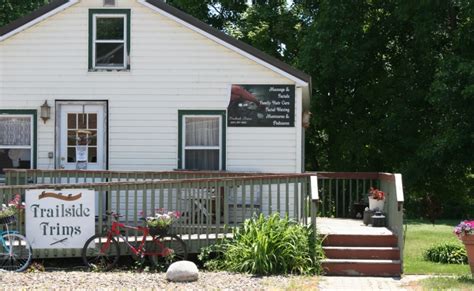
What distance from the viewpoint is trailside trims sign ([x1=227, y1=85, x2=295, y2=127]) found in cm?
1552

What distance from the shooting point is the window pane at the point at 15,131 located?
1590 cm

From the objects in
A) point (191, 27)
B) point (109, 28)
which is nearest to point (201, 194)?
point (191, 27)

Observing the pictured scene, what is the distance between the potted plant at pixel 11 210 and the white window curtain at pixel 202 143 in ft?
14.4

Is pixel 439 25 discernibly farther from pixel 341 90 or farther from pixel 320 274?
pixel 320 274

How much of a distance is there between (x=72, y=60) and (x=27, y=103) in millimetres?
1347

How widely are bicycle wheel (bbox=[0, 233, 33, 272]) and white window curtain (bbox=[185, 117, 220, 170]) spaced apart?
15.0 ft

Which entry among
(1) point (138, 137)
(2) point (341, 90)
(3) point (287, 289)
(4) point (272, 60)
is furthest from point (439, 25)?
(3) point (287, 289)

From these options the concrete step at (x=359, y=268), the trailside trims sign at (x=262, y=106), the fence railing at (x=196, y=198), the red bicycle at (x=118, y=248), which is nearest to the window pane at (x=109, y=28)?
the trailside trims sign at (x=262, y=106)

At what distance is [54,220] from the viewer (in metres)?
12.3

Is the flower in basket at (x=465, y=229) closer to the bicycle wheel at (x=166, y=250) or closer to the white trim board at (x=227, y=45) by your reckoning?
the bicycle wheel at (x=166, y=250)

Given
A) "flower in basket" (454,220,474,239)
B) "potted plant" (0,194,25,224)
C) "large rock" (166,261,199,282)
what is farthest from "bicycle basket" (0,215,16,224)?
"flower in basket" (454,220,474,239)

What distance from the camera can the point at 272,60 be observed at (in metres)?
15.4

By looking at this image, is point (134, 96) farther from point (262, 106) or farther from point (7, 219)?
point (7, 219)

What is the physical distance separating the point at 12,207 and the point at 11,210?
0.08 meters
